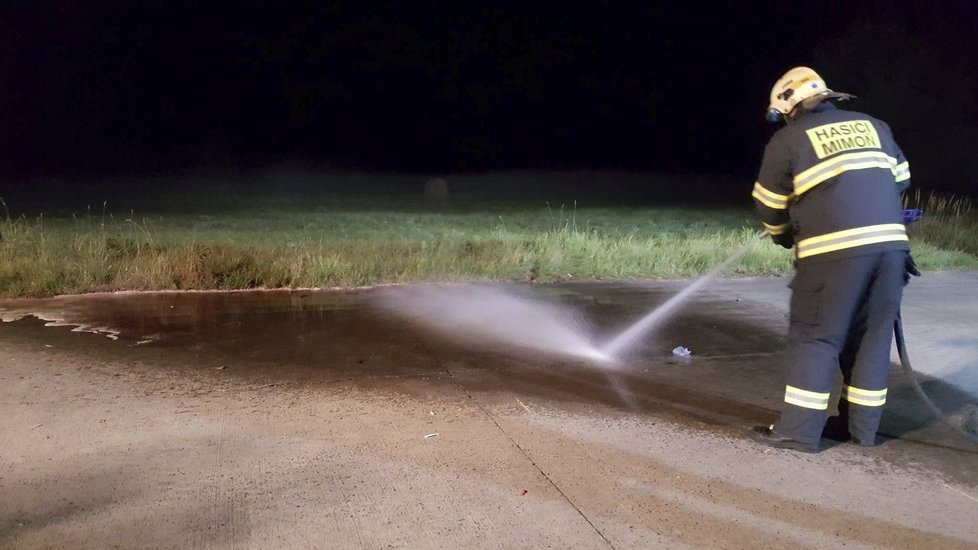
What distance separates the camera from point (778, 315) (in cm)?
788

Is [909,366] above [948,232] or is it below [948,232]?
below

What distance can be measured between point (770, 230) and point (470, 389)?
2.15m

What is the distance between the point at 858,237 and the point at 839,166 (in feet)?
1.26

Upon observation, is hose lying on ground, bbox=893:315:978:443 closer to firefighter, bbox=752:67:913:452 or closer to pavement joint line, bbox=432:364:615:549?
firefighter, bbox=752:67:913:452

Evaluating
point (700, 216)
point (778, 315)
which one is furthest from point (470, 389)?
point (700, 216)

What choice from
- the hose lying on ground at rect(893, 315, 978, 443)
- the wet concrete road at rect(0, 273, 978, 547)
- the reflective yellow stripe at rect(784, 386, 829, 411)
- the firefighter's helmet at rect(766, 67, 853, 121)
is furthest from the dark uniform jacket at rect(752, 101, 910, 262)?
the wet concrete road at rect(0, 273, 978, 547)

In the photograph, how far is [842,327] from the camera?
4.36 meters

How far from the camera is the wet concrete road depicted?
365 cm

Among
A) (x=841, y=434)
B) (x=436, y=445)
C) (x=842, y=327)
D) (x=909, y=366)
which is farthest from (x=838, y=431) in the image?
(x=436, y=445)

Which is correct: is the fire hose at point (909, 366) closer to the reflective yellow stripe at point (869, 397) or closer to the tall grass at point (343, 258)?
the reflective yellow stripe at point (869, 397)

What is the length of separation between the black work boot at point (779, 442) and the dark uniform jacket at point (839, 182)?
98 centimetres

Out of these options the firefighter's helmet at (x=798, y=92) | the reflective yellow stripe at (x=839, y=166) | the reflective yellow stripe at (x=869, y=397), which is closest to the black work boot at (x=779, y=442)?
the reflective yellow stripe at (x=869, y=397)

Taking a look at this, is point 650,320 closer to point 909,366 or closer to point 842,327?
point 909,366

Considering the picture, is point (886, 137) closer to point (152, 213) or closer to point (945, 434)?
point (945, 434)
